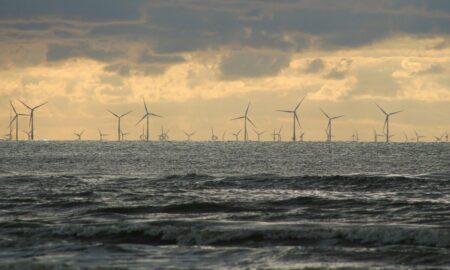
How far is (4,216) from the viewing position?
42031 mm

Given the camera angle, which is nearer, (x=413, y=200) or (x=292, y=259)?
(x=292, y=259)

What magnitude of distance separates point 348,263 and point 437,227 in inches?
359

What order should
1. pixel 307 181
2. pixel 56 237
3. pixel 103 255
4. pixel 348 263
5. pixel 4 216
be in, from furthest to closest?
pixel 307 181 → pixel 4 216 → pixel 56 237 → pixel 103 255 → pixel 348 263

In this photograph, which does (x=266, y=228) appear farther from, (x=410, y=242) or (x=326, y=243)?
(x=410, y=242)

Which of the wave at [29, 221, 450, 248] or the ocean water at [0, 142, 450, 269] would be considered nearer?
the ocean water at [0, 142, 450, 269]

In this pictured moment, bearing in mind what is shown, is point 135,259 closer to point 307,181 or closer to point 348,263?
point 348,263

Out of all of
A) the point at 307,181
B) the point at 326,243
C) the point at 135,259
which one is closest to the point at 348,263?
the point at 326,243

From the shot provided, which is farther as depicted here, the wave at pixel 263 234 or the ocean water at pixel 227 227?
the wave at pixel 263 234

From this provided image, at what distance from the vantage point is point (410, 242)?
1272 inches

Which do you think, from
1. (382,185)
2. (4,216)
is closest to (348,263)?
(4,216)

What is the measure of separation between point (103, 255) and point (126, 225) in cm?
727

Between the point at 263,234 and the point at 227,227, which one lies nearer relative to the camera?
the point at 263,234

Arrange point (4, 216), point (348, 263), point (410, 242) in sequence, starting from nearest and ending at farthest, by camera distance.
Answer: point (348, 263) < point (410, 242) < point (4, 216)

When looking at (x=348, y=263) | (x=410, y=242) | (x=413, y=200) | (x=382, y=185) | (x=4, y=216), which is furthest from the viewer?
(x=382, y=185)
